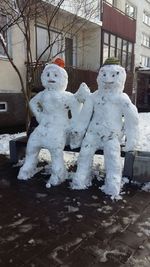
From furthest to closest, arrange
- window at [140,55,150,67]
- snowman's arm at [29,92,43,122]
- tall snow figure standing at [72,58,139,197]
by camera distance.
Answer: window at [140,55,150,67], snowman's arm at [29,92,43,122], tall snow figure standing at [72,58,139,197]

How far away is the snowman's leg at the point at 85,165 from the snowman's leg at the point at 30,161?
79 cm

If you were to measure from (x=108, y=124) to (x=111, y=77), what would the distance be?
730 mm

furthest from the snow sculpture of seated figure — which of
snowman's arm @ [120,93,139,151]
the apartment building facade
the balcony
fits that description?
the balcony

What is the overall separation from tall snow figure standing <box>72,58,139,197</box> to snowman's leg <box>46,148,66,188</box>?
26 centimetres

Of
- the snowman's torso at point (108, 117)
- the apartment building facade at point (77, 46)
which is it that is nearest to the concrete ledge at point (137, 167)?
the snowman's torso at point (108, 117)

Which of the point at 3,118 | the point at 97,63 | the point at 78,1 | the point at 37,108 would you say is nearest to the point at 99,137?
the point at 37,108

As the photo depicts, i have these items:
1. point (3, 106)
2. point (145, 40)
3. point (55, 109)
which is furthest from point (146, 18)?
point (55, 109)

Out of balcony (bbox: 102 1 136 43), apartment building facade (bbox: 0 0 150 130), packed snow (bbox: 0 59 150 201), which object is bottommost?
A: packed snow (bbox: 0 59 150 201)

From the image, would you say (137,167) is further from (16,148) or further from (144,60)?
(144,60)

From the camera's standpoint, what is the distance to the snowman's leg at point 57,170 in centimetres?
424

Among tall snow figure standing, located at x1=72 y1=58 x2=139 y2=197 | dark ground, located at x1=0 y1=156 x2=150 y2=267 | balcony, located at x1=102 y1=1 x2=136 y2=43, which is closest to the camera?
dark ground, located at x1=0 y1=156 x2=150 y2=267

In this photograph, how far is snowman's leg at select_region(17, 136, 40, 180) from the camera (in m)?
4.46

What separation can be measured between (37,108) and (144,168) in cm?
210

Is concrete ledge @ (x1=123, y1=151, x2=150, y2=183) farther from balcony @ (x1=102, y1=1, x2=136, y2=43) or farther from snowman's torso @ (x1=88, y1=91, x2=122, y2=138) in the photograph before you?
balcony @ (x1=102, y1=1, x2=136, y2=43)
